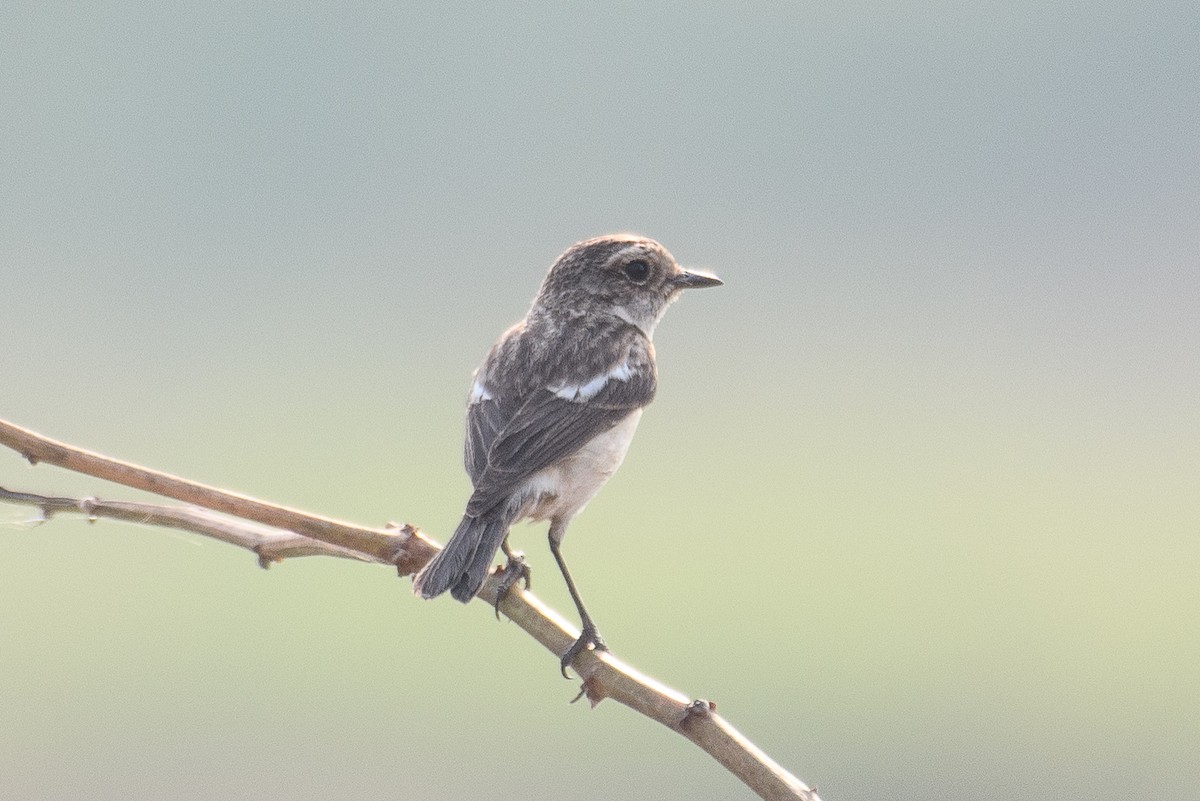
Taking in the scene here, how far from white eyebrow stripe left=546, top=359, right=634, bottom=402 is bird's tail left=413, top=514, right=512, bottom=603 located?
0.69 metres

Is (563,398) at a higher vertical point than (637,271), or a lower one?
lower

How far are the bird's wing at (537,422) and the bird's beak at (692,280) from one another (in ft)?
1.63

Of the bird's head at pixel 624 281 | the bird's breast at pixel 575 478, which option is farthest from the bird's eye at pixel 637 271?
the bird's breast at pixel 575 478

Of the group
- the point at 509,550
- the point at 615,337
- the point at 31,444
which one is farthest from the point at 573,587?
the point at 31,444

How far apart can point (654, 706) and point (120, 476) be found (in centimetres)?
90

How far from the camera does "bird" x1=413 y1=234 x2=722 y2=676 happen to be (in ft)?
11.9

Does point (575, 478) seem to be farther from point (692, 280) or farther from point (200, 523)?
point (200, 523)

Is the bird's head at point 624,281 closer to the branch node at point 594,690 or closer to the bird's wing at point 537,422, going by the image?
the bird's wing at point 537,422

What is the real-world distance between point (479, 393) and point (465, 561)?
133 centimetres

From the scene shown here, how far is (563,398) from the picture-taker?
423 centimetres

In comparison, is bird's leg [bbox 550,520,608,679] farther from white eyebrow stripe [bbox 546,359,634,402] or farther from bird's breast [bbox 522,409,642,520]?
white eyebrow stripe [bbox 546,359,634,402]

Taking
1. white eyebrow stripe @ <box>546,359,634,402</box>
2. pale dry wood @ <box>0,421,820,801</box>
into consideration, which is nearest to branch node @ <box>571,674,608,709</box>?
pale dry wood @ <box>0,421,820,801</box>

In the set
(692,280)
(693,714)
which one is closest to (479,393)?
(692,280)

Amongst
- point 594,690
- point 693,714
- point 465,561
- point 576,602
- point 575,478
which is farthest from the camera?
point 575,478
